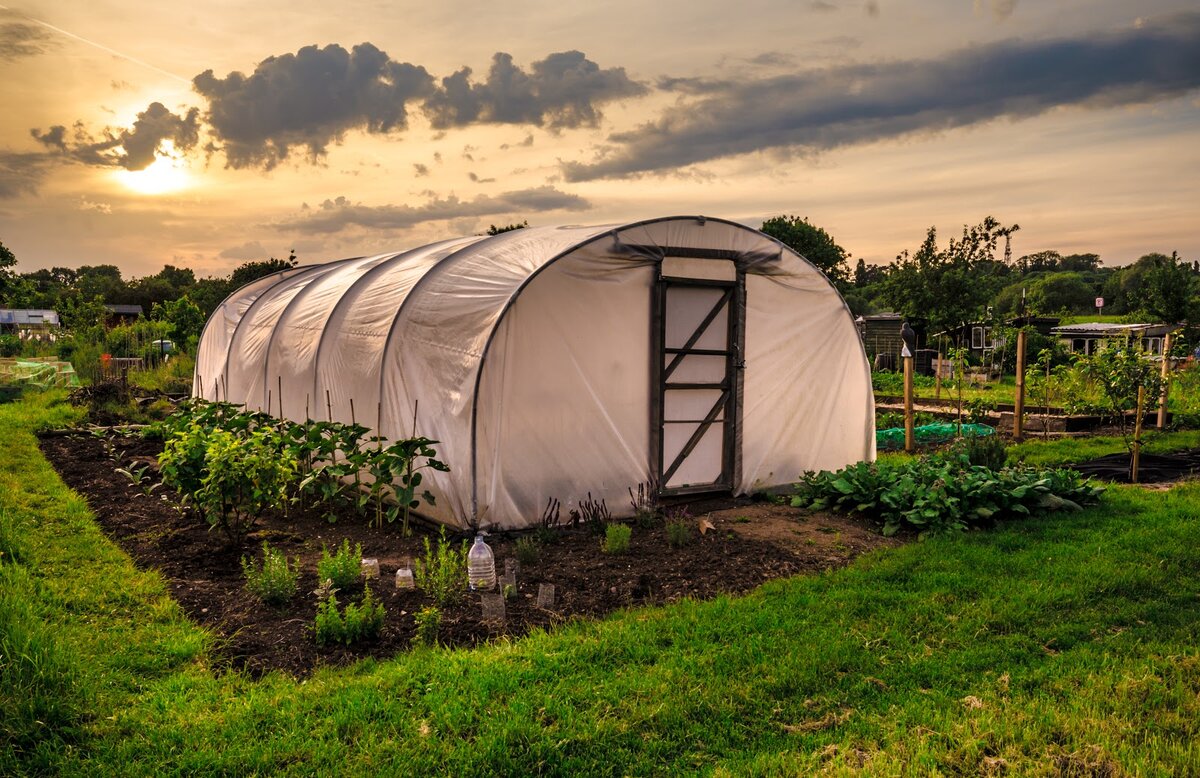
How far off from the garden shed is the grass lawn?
251cm

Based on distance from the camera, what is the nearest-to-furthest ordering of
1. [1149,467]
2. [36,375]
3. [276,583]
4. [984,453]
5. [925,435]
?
[276,583] → [984,453] → [1149,467] → [925,435] → [36,375]

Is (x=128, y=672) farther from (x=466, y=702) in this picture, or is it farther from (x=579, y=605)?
(x=579, y=605)

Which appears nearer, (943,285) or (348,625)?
(348,625)

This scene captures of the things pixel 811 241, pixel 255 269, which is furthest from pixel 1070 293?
pixel 255 269

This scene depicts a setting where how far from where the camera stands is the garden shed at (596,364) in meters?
7.30

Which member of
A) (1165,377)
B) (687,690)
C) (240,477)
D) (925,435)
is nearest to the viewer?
(687,690)

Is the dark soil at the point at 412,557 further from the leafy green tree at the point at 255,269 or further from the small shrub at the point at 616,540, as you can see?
the leafy green tree at the point at 255,269

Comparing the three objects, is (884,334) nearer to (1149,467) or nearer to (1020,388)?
(1020,388)

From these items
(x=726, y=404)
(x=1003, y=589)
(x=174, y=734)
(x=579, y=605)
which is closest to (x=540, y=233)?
(x=726, y=404)

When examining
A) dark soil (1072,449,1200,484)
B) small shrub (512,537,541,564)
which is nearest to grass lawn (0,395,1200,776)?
small shrub (512,537,541,564)

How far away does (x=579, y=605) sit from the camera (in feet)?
17.5

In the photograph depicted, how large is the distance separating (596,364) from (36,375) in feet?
52.5

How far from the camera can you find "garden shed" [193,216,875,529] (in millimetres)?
7305

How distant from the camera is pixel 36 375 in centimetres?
1812
